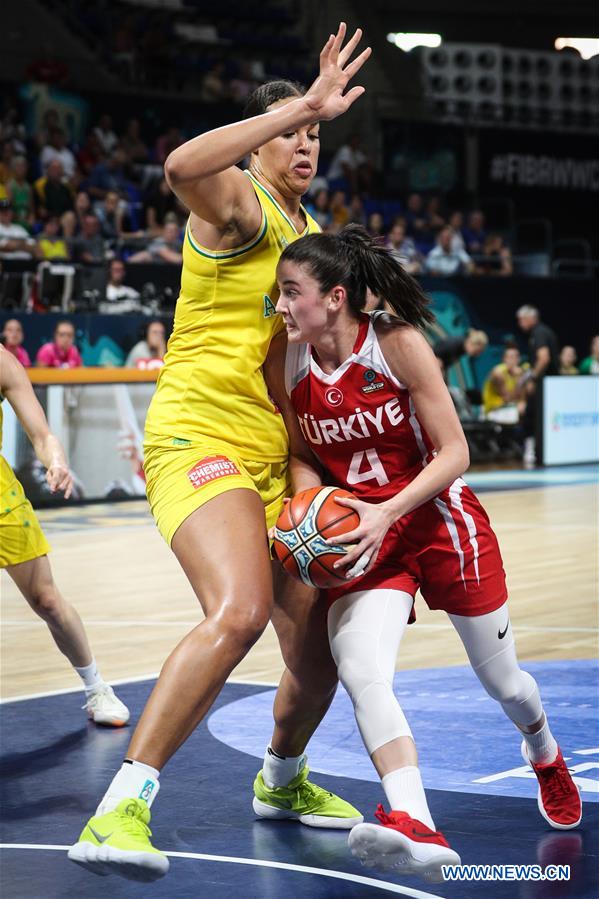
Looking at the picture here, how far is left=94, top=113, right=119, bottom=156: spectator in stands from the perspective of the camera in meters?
18.8

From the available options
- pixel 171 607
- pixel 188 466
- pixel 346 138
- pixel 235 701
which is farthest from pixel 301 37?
pixel 188 466

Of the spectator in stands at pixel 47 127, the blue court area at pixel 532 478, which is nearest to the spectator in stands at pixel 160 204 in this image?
the spectator in stands at pixel 47 127

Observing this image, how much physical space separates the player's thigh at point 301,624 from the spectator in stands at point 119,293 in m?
10.8

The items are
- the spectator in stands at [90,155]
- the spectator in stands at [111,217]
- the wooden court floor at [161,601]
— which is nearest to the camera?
the wooden court floor at [161,601]

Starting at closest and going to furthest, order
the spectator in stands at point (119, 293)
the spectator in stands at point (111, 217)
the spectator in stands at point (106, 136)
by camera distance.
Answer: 1. the spectator in stands at point (119, 293)
2. the spectator in stands at point (111, 217)
3. the spectator in stands at point (106, 136)

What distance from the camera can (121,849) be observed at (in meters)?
3.24

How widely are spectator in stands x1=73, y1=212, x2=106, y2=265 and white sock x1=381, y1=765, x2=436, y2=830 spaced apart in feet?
40.4

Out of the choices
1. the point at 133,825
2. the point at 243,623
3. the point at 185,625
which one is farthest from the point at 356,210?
the point at 133,825

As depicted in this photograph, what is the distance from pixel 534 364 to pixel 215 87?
7.34 m

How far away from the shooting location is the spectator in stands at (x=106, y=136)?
18781 mm

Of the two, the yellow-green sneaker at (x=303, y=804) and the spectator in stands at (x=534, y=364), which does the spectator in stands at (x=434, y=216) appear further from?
the yellow-green sneaker at (x=303, y=804)

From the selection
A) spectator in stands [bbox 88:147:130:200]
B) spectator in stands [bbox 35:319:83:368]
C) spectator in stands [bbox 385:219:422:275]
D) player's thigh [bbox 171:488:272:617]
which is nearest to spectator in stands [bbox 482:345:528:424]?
spectator in stands [bbox 385:219:422:275]

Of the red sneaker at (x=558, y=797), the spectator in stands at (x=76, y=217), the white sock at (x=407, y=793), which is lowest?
the red sneaker at (x=558, y=797)

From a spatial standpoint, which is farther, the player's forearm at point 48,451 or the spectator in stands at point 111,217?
the spectator in stands at point 111,217
